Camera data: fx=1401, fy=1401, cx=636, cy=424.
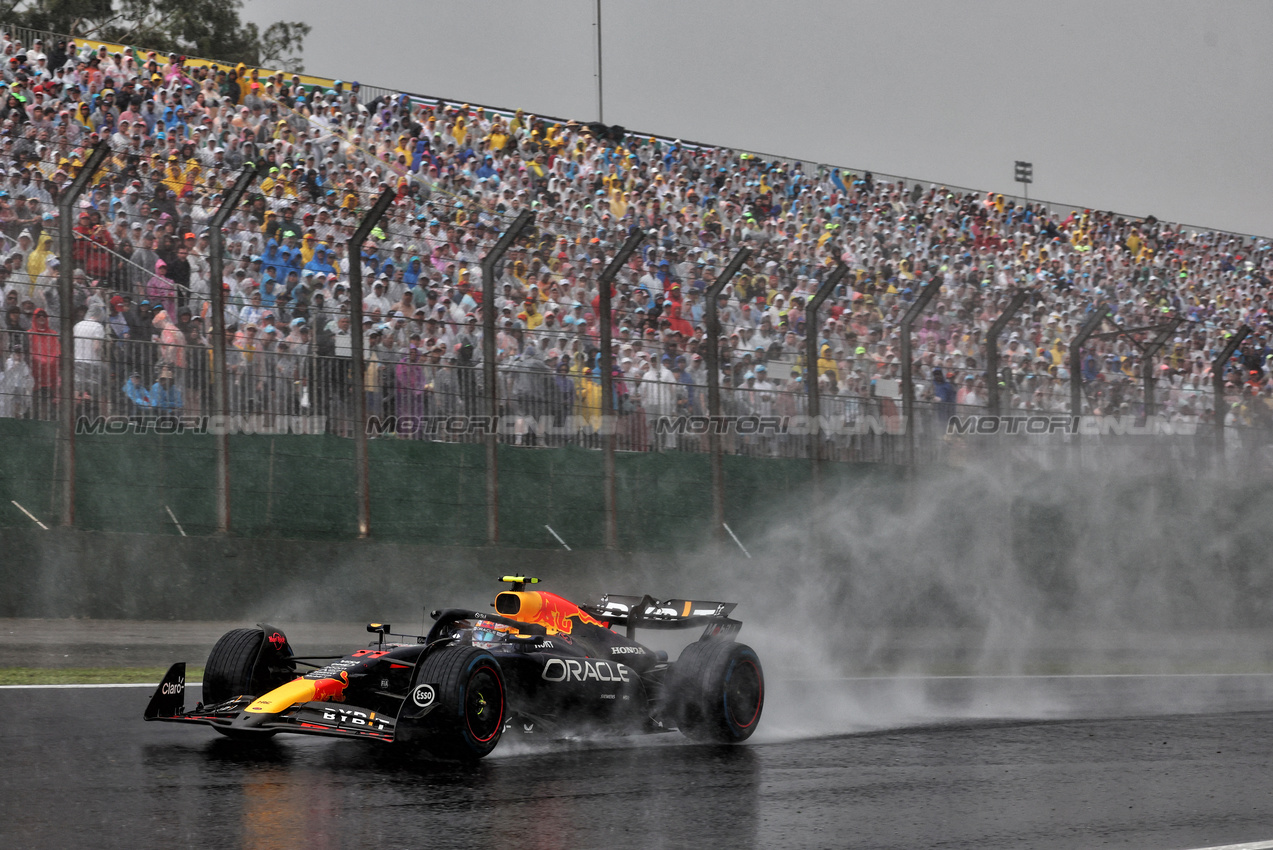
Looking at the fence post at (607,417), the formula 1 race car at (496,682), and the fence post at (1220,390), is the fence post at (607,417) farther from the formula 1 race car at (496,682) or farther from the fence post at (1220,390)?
the fence post at (1220,390)

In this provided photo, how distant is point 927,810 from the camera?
596cm

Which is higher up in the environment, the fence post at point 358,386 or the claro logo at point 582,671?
the fence post at point 358,386

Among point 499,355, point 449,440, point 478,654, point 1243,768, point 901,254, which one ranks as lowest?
point 1243,768

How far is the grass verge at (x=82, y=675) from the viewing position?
9.11 metres

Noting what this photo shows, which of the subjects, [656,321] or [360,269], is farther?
[656,321]

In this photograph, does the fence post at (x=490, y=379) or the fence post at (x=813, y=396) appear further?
the fence post at (x=813, y=396)

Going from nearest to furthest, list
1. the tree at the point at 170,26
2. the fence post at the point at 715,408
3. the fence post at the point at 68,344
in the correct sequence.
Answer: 1. the fence post at the point at 68,344
2. the fence post at the point at 715,408
3. the tree at the point at 170,26

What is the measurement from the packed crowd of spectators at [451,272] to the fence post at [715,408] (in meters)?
0.12

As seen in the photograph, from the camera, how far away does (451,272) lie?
47.8 feet

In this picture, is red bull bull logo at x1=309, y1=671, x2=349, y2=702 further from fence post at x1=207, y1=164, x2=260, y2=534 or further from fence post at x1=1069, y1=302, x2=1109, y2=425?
fence post at x1=1069, y1=302, x2=1109, y2=425

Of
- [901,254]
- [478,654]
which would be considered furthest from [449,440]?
[901,254]

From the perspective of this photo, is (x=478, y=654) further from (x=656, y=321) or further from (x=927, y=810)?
(x=656, y=321)

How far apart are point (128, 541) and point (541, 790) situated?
7126 mm

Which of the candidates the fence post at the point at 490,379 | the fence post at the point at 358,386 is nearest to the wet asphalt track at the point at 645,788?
the fence post at the point at 358,386
